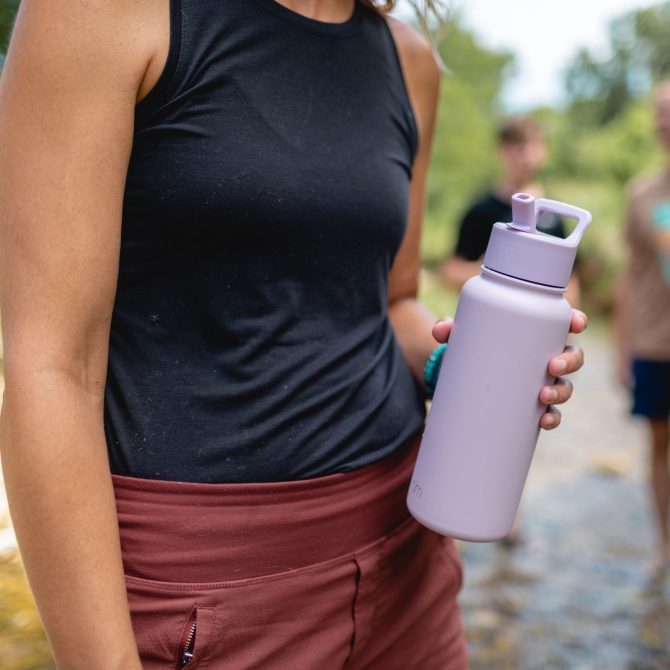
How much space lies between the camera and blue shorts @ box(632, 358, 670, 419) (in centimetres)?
453

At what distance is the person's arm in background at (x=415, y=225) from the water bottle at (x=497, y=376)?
0.82 feet

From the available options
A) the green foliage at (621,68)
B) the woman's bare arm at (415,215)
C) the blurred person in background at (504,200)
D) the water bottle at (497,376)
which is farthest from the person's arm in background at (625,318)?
the green foliage at (621,68)

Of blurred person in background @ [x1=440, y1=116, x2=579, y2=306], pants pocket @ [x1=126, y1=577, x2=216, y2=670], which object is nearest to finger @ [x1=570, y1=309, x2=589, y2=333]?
pants pocket @ [x1=126, y1=577, x2=216, y2=670]

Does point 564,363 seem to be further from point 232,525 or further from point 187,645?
point 187,645

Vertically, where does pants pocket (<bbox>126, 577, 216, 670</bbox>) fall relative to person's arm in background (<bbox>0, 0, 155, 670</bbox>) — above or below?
below

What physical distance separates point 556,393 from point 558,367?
1.7 inches

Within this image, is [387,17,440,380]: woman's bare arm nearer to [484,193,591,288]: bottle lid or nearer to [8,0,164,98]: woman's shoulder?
[484,193,591,288]: bottle lid

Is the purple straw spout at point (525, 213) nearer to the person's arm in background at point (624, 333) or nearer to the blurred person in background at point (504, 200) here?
the blurred person in background at point (504, 200)

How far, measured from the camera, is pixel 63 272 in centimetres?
94

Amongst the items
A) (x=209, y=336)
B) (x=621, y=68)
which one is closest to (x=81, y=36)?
(x=209, y=336)

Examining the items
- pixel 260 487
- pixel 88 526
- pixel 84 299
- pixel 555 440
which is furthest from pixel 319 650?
pixel 555 440

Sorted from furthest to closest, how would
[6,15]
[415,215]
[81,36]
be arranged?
[6,15] → [415,215] → [81,36]

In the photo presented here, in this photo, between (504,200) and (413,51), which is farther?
(504,200)

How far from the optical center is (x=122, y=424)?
1074 mm
